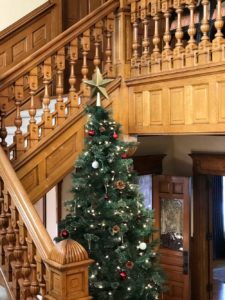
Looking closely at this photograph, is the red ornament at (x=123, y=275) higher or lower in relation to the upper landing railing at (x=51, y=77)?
lower

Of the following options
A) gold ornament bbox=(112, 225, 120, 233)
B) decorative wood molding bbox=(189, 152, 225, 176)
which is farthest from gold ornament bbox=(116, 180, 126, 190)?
decorative wood molding bbox=(189, 152, 225, 176)

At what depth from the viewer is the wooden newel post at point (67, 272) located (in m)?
2.41

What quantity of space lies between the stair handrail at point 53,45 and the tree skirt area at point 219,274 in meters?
5.76

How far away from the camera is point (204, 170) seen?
6.12m

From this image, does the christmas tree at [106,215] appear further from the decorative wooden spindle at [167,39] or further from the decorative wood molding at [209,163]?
the decorative wood molding at [209,163]

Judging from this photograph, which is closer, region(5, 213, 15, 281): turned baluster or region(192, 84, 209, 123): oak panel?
region(5, 213, 15, 281): turned baluster

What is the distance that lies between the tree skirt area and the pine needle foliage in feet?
16.0

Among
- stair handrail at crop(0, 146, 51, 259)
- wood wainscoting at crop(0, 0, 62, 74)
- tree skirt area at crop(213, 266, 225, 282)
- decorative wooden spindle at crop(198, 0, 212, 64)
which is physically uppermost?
wood wainscoting at crop(0, 0, 62, 74)

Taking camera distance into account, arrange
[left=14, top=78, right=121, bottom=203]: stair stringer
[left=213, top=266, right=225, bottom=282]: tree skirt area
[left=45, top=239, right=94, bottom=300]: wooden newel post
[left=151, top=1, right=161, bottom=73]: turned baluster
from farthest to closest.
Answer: [left=213, top=266, right=225, bottom=282]: tree skirt area → [left=151, top=1, right=161, bottom=73]: turned baluster → [left=14, top=78, right=121, bottom=203]: stair stringer → [left=45, top=239, right=94, bottom=300]: wooden newel post

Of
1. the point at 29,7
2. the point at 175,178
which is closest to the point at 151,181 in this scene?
the point at 175,178

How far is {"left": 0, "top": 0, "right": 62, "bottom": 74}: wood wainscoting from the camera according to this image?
5164 mm

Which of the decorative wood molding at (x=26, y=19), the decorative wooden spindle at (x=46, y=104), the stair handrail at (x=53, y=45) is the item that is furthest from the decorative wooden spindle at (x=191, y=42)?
the decorative wood molding at (x=26, y=19)

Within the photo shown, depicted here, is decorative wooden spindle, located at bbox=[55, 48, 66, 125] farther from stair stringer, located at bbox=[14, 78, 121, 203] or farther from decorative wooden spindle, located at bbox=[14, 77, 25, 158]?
decorative wooden spindle, located at bbox=[14, 77, 25, 158]

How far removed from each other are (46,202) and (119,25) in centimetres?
295
